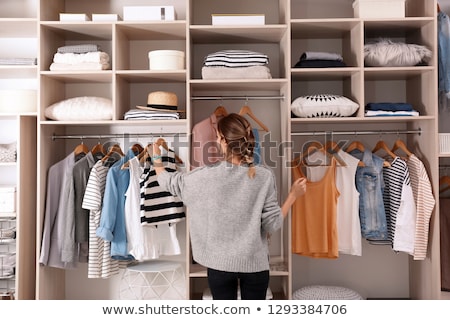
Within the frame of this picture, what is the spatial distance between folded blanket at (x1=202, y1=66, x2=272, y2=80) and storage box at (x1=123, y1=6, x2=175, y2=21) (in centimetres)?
41

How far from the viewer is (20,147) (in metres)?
3.46

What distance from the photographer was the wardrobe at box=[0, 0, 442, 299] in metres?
3.46

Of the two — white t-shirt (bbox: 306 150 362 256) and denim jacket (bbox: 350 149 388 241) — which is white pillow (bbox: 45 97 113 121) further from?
denim jacket (bbox: 350 149 388 241)

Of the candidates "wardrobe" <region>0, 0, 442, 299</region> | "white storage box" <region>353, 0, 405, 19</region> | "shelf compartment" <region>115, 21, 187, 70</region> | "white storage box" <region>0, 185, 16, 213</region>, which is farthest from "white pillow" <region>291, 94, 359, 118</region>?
"white storage box" <region>0, 185, 16, 213</region>

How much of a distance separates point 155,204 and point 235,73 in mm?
925

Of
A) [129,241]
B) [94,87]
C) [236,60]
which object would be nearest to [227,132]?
[236,60]

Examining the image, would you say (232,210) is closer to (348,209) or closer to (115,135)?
(348,209)

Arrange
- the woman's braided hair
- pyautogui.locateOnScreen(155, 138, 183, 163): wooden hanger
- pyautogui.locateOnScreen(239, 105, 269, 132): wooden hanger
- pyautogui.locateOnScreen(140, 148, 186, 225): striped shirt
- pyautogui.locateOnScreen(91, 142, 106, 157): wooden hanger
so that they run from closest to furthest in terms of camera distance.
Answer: the woman's braided hair < pyautogui.locateOnScreen(140, 148, 186, 225): striped shirt < pyautogui.locateOnScreen(155, 138, 183, 163): wooden hanger < pyautogui.locateOnScreen(239, 105, 269, 132): wooden hanger < pyautogui.locateOnScreen(91, 142, 106, 157): wooden hanger

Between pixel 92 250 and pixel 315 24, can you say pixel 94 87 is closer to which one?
pixel 92 250

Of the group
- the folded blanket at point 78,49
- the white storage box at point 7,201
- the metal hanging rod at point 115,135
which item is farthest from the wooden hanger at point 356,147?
the white storage box at point 7,201

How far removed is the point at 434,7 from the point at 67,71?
2.25 meters

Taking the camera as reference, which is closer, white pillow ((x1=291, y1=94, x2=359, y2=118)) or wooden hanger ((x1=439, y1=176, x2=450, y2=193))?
white pillow ((x1=291, y1=94, x2=359, y2=118))

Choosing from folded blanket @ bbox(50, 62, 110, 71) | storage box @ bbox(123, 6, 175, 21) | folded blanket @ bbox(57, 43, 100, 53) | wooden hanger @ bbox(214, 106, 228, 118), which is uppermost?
storage box @ bbox(123, 6, 175, 21)

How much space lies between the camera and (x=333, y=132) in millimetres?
3615
